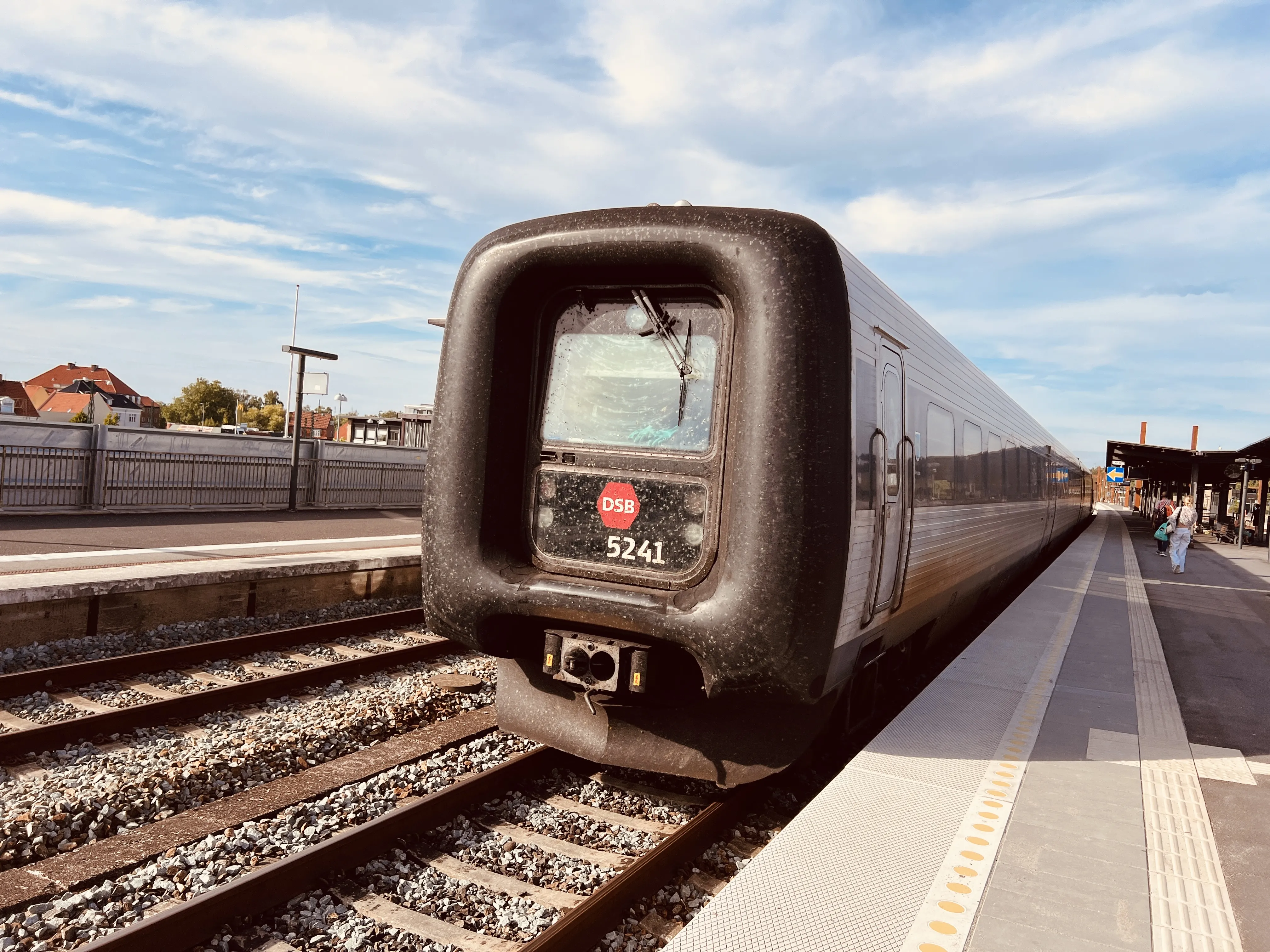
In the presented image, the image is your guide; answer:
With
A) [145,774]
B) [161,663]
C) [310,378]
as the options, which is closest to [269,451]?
[310,378]

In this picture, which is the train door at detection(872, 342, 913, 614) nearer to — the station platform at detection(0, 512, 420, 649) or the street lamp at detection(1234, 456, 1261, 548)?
the station platform at detection(0, 512, 420, 649)

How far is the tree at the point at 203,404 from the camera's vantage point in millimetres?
81812

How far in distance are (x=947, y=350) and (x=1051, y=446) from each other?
12.0 m

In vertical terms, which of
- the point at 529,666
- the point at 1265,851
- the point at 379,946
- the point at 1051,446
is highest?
the point at 1051,446

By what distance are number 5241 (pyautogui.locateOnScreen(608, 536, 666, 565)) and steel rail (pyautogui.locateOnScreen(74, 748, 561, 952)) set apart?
138 centimetres

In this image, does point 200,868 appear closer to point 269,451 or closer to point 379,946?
point 379,946

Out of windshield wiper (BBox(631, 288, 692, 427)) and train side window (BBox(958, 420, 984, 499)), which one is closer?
windshield wiper (BBox(631, 288, 692, 427))

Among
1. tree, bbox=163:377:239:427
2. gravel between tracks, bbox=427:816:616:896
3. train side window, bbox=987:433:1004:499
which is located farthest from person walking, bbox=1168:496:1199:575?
tree, bbox=163:377:239:427

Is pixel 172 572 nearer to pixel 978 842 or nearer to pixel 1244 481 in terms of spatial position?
pixel 978 842

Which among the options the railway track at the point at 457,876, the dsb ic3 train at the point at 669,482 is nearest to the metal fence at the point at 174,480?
the dsb ic3 train at the point at 669,482

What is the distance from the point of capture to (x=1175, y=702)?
22.6 ft

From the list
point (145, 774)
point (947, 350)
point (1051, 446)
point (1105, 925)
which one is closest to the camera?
point (1105, 925)

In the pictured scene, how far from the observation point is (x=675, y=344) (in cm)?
455

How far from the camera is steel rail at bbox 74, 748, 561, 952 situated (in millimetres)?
3172
